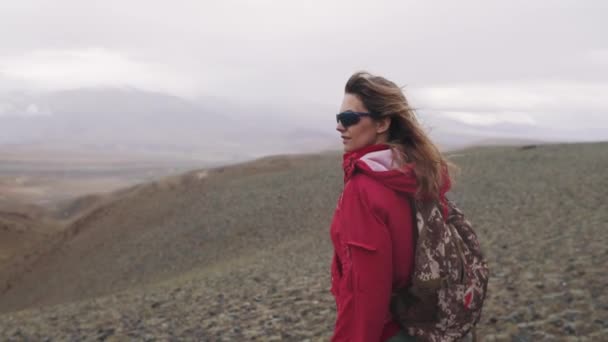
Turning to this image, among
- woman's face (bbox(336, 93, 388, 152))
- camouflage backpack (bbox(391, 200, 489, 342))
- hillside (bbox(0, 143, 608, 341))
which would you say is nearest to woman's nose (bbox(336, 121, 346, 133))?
woman's face (bbox(336, 93, 388, 152))

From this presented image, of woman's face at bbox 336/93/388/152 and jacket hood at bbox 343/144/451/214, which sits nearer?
jacket hood at bbox 343/144/451/214

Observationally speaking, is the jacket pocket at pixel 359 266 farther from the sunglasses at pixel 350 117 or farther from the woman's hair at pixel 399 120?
the sunglasses at pixel 350 117

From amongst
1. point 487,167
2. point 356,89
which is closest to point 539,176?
point 487,167

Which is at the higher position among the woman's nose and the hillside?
the woman's nose

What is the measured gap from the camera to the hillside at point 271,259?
679 centimetres

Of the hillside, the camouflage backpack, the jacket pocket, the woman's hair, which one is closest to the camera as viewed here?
the jacket pocket

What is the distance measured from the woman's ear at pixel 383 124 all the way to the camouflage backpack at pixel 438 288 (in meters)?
0.44

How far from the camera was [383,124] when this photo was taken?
106 inches

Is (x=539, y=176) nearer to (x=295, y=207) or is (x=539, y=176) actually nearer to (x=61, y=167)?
(x=295, y=207)

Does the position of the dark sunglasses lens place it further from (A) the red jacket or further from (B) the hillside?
(B) the hillside

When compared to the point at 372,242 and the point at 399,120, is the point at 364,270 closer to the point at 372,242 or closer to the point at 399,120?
the point at 372,242

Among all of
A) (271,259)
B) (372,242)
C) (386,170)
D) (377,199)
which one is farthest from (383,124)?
(271,259)

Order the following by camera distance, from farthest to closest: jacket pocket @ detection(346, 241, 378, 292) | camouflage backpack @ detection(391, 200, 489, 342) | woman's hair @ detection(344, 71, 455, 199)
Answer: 1. woman's hair @ detection(344, 71, 455, 199)
2. camouflage backpack @ detection(391, 200, 489, 342)
3. jacket pocket @ detection(346, 241, 378, 292)

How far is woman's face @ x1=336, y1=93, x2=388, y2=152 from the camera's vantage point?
106 inches
